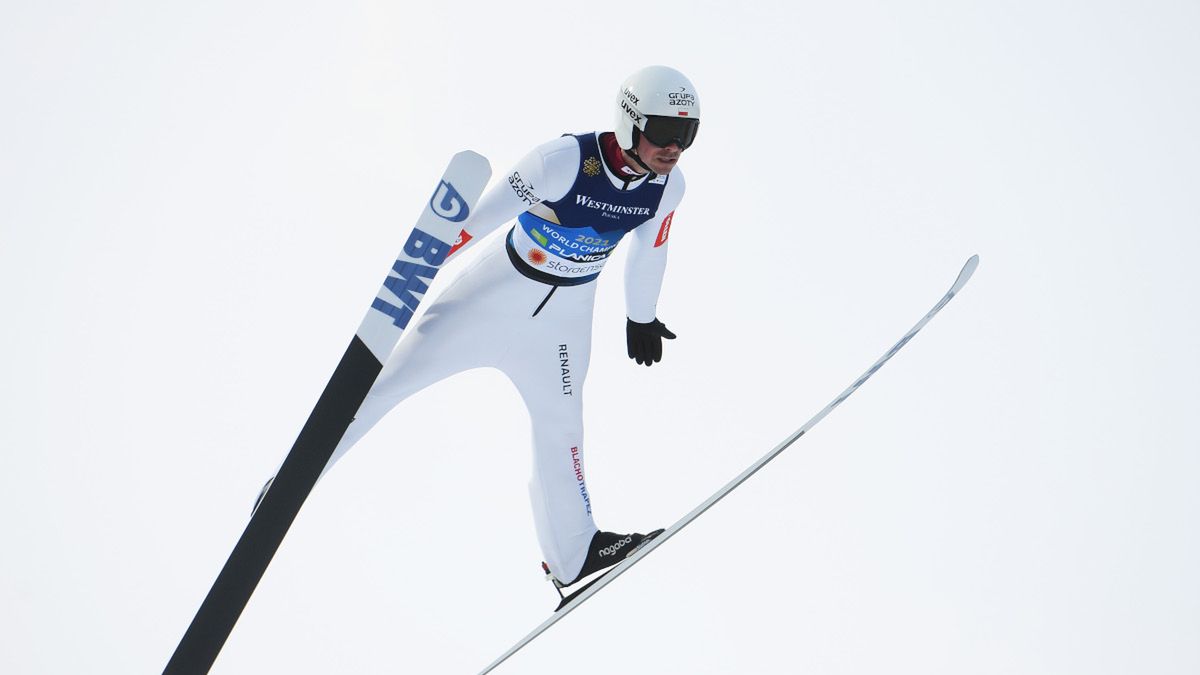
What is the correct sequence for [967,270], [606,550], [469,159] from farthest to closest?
[967,270] → [606,550] → [469,159]

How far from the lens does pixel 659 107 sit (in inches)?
109

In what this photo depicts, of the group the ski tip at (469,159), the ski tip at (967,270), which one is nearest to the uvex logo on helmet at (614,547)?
the ski tip at (469,159)

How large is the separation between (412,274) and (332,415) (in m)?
0.37

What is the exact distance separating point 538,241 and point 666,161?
399mm

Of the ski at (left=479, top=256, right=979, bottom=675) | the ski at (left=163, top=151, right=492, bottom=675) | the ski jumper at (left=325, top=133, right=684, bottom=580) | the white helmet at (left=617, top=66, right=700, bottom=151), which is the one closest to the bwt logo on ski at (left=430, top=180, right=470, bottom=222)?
the ski at (left=163, top=151, right=492, bottom=675)

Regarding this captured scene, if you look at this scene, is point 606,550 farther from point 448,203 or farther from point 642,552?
point 448,203

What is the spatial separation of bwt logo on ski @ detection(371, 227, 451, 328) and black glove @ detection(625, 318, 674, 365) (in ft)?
2.79

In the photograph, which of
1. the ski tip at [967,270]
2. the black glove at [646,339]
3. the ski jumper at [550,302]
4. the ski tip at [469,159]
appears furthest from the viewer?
the ski tip at [967,270]

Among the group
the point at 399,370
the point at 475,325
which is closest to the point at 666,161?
the point at 475,325

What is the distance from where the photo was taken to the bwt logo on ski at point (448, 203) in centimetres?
265

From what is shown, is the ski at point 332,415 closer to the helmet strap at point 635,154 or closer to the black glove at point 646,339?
the helmet strap at point 635,154

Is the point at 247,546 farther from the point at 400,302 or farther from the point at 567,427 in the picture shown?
the point at 567,427

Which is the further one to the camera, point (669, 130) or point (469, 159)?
point (669, 130)

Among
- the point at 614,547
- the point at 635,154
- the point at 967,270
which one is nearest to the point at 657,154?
the point at 635,154
